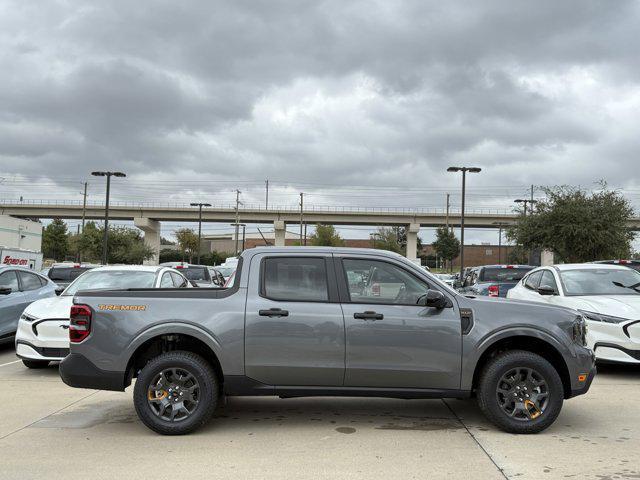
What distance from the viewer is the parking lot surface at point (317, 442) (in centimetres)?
465

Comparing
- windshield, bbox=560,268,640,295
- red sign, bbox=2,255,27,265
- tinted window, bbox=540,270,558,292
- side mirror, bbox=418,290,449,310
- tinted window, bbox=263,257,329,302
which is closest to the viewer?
side mirror, bbox=418,290,449,310

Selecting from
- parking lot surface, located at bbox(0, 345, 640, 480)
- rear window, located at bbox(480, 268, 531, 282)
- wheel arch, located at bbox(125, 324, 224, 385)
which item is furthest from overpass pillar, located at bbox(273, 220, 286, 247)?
wheel arch, located at bbox(125, 324, 224, 385)

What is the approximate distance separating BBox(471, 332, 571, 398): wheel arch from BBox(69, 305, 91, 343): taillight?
3715 millimetres

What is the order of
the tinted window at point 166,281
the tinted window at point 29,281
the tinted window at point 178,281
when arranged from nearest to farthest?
the tinted window at point 166,281 < the tinted window at point 178,281 < the tinted window at point 29,281

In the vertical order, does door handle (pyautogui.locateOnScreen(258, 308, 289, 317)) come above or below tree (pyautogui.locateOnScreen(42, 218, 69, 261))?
below

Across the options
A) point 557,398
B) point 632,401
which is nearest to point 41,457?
point 557,398

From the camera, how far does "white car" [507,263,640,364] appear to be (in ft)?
26.8

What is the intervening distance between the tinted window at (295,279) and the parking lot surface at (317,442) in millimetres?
1331

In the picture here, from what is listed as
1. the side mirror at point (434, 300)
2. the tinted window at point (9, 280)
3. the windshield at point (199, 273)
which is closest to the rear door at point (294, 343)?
the side mirror at point (434, 300)

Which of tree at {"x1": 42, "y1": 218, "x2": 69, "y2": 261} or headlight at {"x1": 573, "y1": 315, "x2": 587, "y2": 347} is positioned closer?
headlight at {"x1": 573, "y1": 315, "x2": 587, "y2": 347}

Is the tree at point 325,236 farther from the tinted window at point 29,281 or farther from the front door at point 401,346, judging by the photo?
the front door at point 401,346

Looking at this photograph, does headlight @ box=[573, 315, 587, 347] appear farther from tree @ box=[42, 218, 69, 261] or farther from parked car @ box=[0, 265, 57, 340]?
tree @ box=[42, 218, 69, 261]

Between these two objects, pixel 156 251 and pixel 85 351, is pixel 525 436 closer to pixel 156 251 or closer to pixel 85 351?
pixel 85 351

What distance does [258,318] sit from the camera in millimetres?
5594
